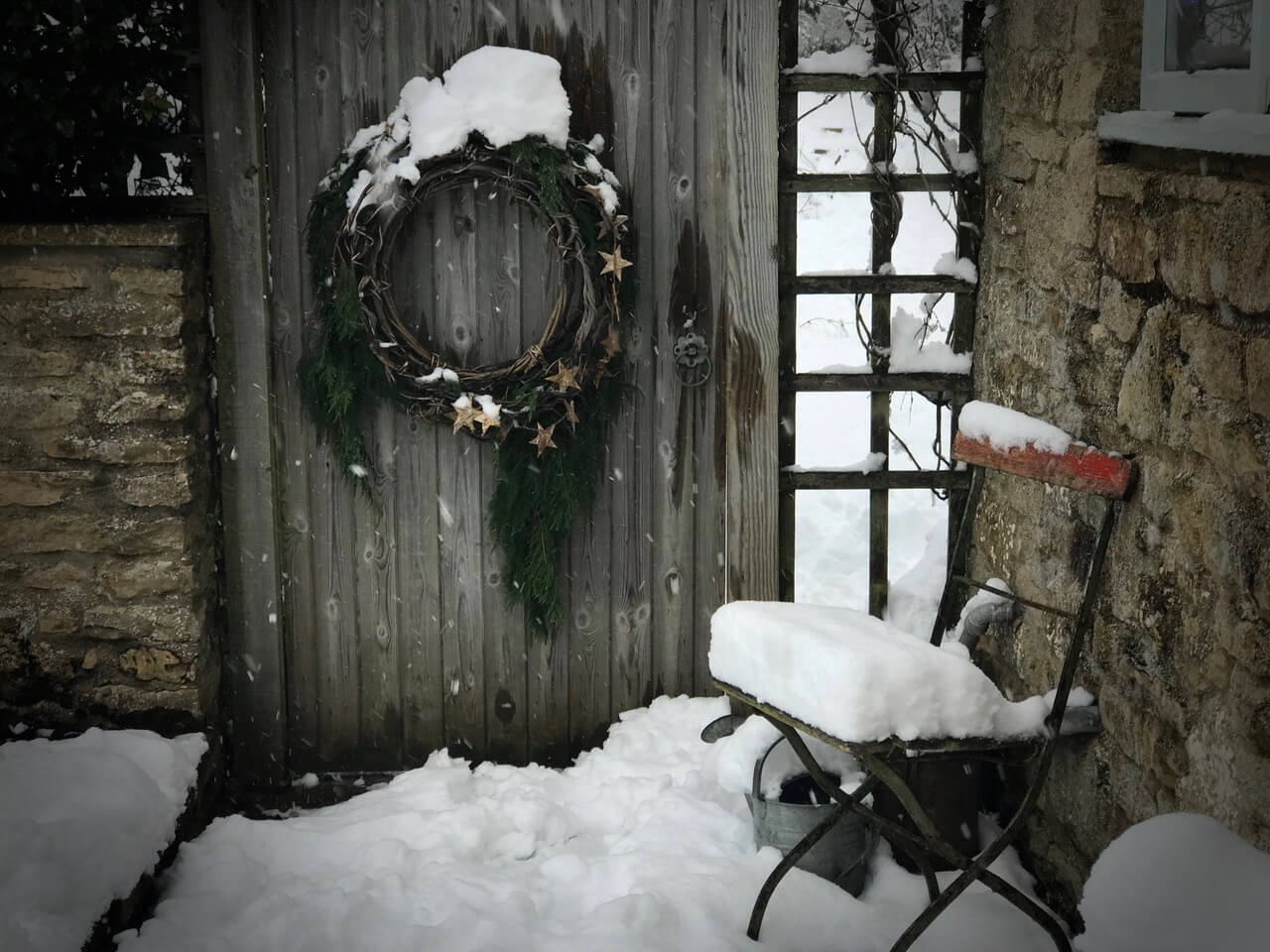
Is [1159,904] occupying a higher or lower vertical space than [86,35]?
lower

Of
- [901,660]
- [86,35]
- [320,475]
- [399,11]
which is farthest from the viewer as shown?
[320,475]

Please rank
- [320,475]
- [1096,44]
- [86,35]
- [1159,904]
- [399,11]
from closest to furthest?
[1159,904]
[1096,44]
[86,35]
[399,11]
[320,475]

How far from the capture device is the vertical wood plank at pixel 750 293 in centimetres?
359

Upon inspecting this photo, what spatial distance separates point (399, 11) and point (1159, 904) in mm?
2818

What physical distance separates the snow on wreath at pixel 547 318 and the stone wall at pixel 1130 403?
1.07 meters

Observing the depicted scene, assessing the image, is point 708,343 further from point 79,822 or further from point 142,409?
point 79,822

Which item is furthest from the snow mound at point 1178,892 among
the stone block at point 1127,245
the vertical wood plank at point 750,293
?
the vertical wood plank at point 750,293

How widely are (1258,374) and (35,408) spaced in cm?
286

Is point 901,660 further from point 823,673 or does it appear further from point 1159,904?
point 1159,904

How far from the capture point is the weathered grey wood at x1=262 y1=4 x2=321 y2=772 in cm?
356

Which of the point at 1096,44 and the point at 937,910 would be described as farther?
the point at 1096,44

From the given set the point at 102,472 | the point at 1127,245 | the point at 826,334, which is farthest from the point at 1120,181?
the point at 826,334

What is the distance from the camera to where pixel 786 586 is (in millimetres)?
3898

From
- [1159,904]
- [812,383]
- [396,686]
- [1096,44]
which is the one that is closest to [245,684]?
[396,686]
